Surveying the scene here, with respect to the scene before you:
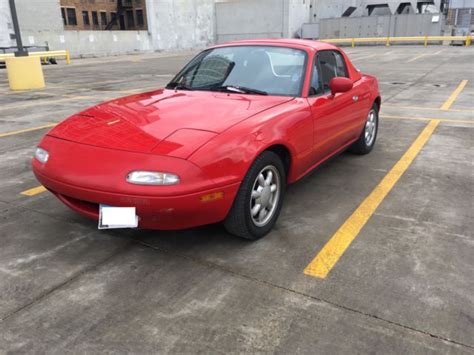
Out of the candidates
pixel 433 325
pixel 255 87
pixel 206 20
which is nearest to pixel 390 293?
pixel 433 325

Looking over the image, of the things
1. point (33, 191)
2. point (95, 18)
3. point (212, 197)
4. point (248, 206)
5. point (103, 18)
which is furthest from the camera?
point (103, 18)

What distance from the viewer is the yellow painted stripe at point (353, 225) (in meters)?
2.96

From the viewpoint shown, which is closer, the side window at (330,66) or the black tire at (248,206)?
the black tire at (248,206)

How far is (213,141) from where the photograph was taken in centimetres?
284

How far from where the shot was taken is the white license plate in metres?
2.72

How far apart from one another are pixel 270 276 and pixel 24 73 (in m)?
12.9

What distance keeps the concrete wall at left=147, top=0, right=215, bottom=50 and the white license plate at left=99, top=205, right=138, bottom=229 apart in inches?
1605

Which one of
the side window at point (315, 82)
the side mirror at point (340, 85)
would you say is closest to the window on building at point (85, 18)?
the side window at point (315, 82)

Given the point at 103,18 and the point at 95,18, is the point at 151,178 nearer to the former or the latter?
the point at 95,18

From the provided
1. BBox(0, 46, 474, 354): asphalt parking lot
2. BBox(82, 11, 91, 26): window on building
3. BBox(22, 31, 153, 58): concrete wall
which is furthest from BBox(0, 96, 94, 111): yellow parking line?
BBox(82, 11, 91, 26): window on building

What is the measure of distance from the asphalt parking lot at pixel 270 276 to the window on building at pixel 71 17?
43.0 m

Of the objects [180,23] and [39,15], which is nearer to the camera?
[39,15]

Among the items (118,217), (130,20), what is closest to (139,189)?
(118,217)

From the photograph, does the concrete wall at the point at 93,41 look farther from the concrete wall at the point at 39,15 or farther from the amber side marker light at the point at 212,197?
the amber side marker light at the point at 212,197
